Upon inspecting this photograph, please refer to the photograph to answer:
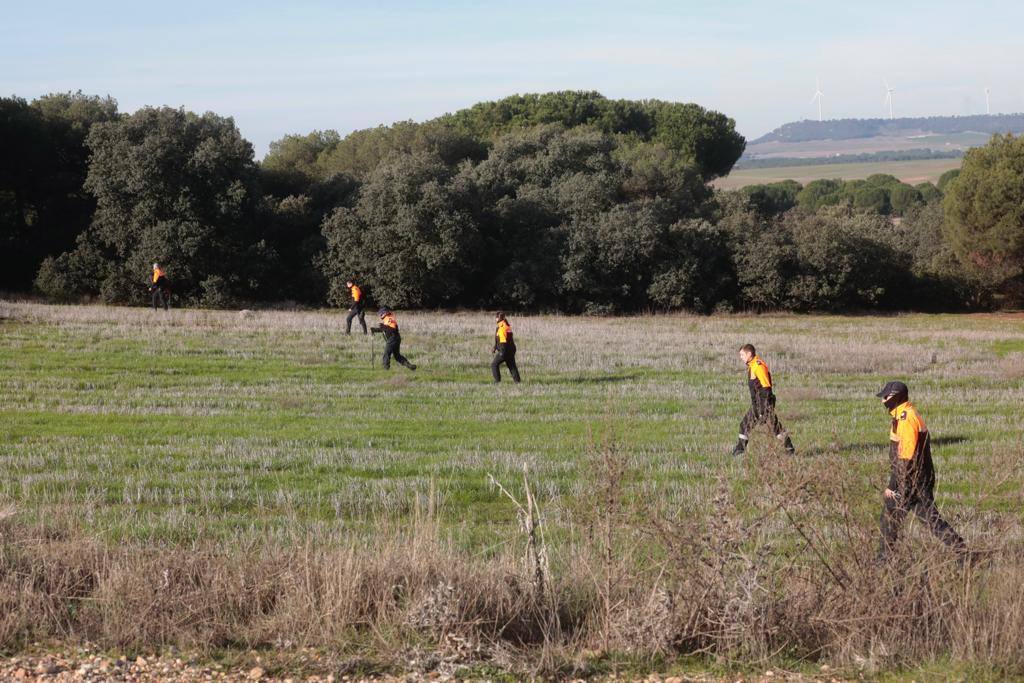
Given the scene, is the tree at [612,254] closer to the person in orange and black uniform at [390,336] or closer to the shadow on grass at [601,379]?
the shadow on grass at [601,379]

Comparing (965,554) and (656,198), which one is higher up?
(656,198)

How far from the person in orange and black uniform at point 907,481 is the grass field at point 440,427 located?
181 millimetres

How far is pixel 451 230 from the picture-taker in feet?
144

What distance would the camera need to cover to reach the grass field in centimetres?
879

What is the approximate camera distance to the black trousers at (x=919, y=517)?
7.33 metres

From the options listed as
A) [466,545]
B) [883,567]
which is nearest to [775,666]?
[883,567]

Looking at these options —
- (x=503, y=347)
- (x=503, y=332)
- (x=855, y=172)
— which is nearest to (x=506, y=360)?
(x=503, y=347)

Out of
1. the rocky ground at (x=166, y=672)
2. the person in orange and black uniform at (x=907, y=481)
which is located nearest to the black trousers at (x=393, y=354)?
the person in orange and black uniform at (x=907, y=481)

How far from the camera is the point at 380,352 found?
26656mm

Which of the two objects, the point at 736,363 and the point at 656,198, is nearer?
the point at 736,363

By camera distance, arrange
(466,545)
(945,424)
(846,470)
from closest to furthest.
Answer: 1. (846,470)
2. (466,545)
3. (945,424)

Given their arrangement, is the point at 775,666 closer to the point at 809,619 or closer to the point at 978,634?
the point at 809,619

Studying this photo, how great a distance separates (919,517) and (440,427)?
32.7ft

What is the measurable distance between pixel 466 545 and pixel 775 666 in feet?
10.9
